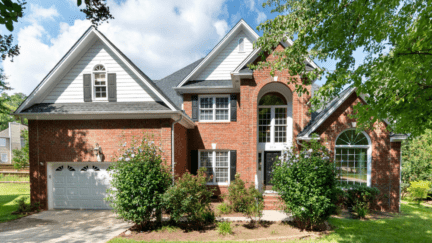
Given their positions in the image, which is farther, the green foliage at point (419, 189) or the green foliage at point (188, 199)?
the green foliage at point (419, 189)

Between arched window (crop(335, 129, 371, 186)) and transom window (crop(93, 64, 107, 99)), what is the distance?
12209 mm

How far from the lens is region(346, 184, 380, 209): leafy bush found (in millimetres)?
9798

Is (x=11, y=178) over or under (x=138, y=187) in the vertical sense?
under

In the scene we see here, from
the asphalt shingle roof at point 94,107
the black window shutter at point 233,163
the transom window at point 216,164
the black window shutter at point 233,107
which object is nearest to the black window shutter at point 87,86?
the asphalt shingle roof at point 94,107

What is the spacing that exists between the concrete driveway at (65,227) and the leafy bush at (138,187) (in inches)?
40.9

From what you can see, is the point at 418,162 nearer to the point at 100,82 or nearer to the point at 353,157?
the point at 353,157

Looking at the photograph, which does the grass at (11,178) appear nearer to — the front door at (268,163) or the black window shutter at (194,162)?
the black window shutter at (194,162)

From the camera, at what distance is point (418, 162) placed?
531 inches

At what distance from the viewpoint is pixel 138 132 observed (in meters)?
9.48

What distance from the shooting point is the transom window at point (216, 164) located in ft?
40.3

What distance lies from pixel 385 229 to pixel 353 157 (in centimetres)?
356

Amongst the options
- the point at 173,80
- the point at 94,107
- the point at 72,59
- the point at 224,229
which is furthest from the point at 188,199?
the point at 173,80

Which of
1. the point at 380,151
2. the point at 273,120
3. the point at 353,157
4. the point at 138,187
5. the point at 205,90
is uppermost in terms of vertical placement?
the point at 205,90

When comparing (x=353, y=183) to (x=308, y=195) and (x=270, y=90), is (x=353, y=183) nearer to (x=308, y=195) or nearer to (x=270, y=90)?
(x=308, y=195)
